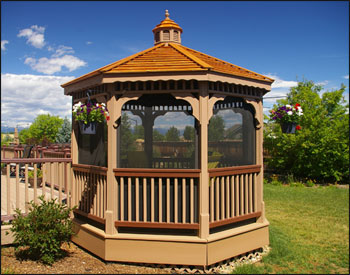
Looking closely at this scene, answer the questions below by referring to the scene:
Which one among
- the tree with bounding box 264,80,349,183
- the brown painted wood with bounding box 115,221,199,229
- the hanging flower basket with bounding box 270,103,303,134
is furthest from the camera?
the tree with bounding box 264,80,349,183

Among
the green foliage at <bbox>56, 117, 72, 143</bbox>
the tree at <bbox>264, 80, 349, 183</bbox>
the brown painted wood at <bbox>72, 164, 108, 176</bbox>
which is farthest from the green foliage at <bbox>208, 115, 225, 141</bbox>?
the green foliage at <bbox>56, 117, 72, 143</bbox>

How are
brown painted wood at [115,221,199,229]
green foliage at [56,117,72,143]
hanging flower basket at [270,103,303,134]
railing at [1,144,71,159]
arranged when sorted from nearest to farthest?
brown painted wood at [115,221,199,229], hanging flower basket at [270,103,303,134], railing at [1,144,71,159], green foliage at [56,117,72,143]

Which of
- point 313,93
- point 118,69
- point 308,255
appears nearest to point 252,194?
point 308,255

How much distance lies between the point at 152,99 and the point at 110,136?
2.27 meters

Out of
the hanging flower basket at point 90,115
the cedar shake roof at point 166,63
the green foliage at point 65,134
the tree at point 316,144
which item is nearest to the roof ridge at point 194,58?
the cedar shake roof at point 166,63

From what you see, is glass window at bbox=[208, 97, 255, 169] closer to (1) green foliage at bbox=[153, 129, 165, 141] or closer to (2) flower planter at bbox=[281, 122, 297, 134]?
(2) flower planter at bbox=[281, 122, 297, 134]

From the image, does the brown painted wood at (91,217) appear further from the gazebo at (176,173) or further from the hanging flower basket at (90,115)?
the hanging flower basket at (90,115)

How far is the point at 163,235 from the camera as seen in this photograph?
16.2 feet

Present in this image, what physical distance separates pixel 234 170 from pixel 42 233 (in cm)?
310

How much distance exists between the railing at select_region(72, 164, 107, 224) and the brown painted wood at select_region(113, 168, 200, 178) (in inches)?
12.7

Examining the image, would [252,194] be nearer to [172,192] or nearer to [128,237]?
[172,192]

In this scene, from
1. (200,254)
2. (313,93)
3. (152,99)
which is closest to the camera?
(200,254)

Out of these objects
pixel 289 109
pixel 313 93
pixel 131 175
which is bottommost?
pixel 131 175

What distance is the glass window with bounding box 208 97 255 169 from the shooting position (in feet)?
18.3
